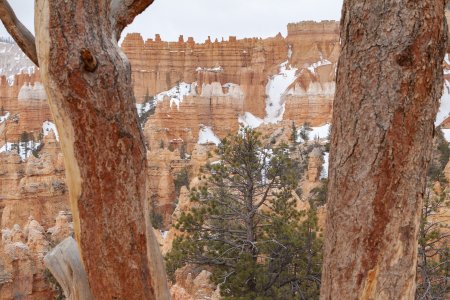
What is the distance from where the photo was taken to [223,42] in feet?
141

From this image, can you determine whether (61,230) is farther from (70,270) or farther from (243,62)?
(243,62)

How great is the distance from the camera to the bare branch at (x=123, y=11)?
79.1 inches

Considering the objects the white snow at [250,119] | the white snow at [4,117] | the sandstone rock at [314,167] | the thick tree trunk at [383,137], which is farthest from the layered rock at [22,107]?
the thick tree trunk at [383,137]

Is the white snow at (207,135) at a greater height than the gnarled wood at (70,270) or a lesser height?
greater

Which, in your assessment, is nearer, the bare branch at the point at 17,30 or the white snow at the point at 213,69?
the bare branch at the point at 17,30

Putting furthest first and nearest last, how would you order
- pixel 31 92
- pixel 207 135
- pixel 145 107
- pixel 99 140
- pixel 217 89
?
pixel 145 107 < pixel 31 92 < pixel 217 89 < pixel 207 135 < pixel 99 140

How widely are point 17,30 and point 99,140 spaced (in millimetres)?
679

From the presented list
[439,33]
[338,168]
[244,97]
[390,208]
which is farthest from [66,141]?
[244,97]

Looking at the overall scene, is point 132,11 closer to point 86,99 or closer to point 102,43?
point 102,43

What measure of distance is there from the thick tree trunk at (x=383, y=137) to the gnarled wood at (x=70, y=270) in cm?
109

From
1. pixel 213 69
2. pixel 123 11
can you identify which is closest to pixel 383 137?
pixel 123 11

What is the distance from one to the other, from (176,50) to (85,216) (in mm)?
44224

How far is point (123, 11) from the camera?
6.75 feet

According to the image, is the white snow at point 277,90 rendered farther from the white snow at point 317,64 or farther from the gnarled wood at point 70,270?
the gnarled wood at point 70,270
